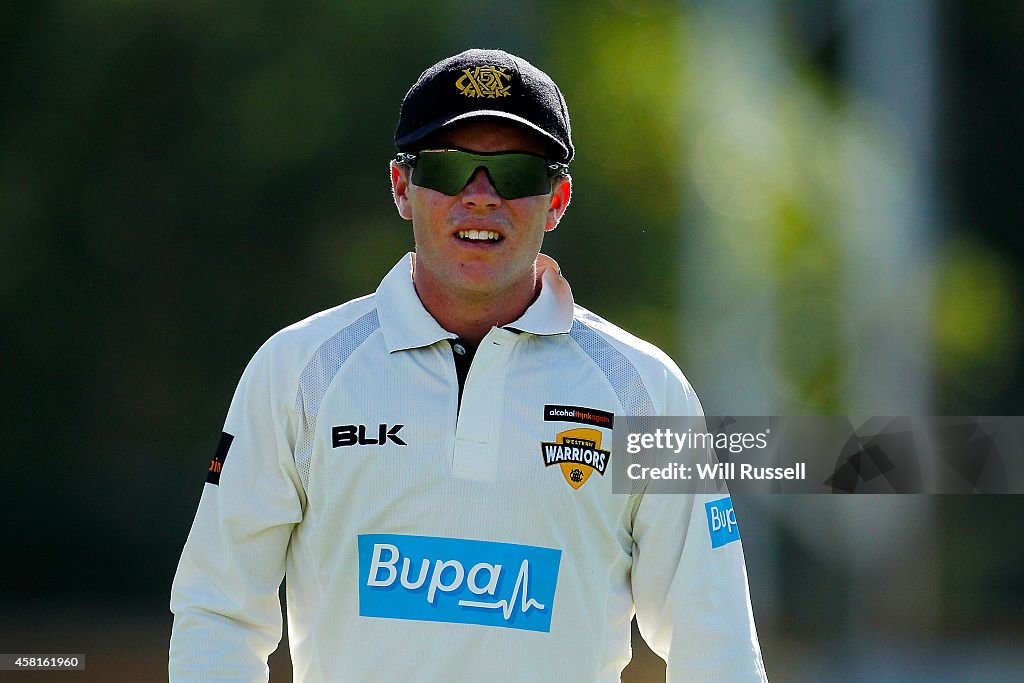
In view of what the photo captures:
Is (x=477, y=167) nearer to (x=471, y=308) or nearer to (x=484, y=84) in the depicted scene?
(x=484, y=84)

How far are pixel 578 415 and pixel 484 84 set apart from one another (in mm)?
653

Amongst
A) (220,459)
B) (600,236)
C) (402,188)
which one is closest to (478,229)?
(402,188)

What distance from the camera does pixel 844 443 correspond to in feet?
25.6

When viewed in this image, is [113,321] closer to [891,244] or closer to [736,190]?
[736,190]

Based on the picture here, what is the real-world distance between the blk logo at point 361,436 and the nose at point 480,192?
460mm

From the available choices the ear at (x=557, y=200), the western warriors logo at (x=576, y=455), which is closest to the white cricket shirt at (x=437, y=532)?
the western warriors logo at (x=576, y=455)

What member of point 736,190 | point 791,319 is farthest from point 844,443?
point 736,190

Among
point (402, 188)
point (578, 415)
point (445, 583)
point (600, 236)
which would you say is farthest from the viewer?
point (600, 236)

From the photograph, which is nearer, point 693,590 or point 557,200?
point 693,590

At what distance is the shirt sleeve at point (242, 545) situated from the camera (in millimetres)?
2348

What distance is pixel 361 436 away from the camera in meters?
2.40

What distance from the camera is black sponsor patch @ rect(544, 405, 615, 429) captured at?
246cm

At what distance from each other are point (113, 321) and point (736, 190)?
14.9 ft

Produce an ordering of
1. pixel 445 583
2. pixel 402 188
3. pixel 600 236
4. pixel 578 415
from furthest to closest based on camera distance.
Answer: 1. pixel 600 236
2. pixel 402 188
3. pixel 578 415
4. pixel 445 583
